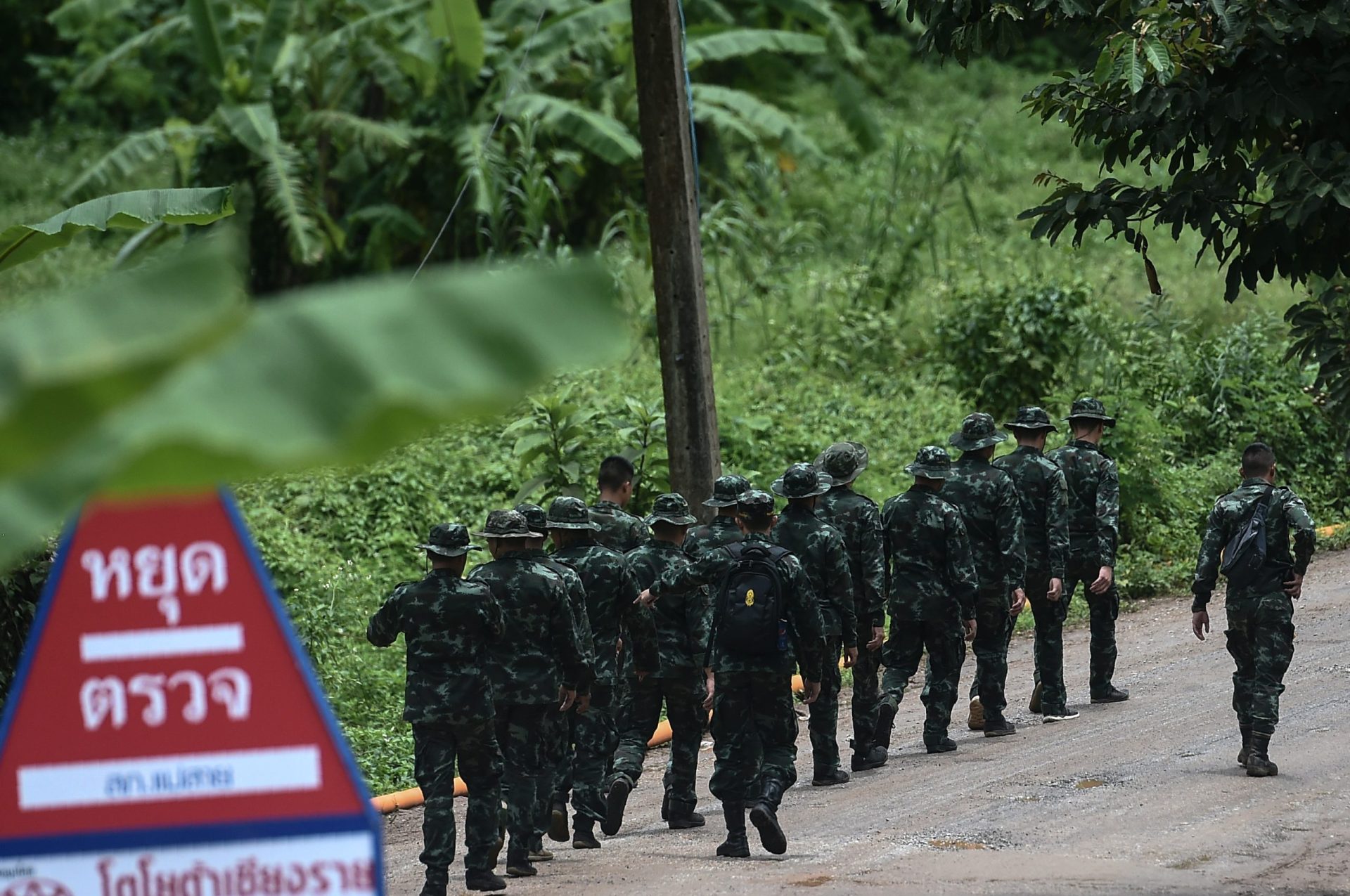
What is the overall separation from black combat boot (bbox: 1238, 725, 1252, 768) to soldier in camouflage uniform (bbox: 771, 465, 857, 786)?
7.93ft

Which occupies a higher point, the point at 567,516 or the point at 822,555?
the point at 567,516

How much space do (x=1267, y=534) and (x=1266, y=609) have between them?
46 centimetres

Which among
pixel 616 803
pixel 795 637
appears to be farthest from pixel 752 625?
pixel 616 803

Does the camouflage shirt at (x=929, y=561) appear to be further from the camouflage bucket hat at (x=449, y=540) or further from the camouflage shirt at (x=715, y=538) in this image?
the camouflage bucket hat at (x=449, y=540)

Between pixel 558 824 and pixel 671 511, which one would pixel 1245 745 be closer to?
pixel 671 511

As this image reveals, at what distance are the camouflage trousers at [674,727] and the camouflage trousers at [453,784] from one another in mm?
1395

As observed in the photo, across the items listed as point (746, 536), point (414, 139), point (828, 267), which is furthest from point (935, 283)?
point (746, 536)

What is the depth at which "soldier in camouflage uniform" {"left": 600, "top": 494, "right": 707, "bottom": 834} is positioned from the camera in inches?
387

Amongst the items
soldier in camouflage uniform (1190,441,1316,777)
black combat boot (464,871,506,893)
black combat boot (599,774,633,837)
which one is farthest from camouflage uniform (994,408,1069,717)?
black combat boot (464,871,506,893)

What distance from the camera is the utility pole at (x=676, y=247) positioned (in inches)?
461

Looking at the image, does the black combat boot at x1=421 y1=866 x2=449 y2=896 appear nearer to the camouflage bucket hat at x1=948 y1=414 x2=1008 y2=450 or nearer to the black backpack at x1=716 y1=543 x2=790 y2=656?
the black backpack at x1=716 y1=543 x2=790 y2=656

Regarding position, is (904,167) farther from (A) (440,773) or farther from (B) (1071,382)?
(A) (440,773)

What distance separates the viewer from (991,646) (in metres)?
11.6

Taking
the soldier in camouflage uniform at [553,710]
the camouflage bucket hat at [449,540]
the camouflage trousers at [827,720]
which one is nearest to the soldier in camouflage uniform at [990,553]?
the camouflage trousers at [827,720]
